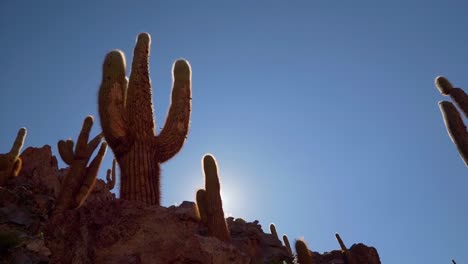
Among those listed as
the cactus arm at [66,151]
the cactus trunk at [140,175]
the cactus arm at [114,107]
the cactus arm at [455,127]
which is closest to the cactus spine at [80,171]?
the cactus arm at [66,151]

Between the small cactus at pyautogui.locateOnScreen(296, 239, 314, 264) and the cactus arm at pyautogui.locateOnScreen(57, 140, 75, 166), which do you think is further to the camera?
the small cactus at pyautogui.locateOnScreen(296, 239, 314, 264)

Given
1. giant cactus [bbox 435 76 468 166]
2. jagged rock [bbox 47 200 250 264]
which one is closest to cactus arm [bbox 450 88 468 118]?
giant cactus [bbox 435 76 468 166]

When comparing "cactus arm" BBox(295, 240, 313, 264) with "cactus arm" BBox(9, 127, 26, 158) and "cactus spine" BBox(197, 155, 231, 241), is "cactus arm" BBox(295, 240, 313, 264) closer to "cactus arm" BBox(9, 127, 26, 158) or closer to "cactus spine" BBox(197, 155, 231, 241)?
"cactus spine" BBox(197, 155, 231, 241)

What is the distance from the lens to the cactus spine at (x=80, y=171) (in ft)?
29.0

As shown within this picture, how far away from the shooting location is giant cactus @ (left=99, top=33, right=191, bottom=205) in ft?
21.4

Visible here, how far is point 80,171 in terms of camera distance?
956cm

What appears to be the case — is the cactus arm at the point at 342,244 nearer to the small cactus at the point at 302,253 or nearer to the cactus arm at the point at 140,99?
the small cactus at the point at 302,253

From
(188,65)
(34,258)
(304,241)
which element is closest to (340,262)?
(304,241)

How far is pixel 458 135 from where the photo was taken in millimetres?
11477

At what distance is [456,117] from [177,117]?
859 centimetres

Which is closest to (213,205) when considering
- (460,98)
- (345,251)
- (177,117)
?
(177,117)

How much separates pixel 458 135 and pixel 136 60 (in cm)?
918

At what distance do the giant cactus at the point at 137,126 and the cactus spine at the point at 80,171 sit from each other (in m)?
2.40

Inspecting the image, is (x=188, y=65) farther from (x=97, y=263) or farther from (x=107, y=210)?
(x=97, y=263)
